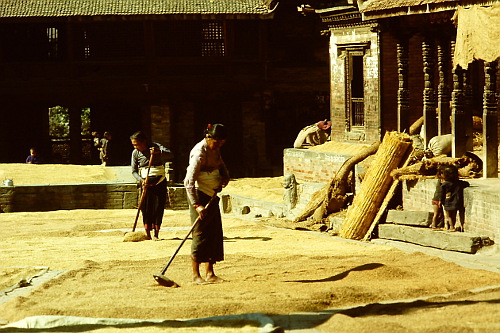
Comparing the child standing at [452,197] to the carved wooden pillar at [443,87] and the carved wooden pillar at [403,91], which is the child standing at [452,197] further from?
the carved wooden pillar at [403,91]

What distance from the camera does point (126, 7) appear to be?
30.0m

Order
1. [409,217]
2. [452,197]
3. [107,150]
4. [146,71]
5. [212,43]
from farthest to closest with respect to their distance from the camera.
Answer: [212,43], [146,71], [107,150], [409,217], [452,197]

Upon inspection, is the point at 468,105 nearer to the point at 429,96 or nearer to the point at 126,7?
the point at 429,96

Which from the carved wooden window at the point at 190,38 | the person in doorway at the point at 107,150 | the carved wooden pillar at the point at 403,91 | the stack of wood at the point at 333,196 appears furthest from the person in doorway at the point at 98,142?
the stack of wood at the point at 333,196

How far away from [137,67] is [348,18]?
9.27 metres

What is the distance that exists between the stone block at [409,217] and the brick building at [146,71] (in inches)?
643

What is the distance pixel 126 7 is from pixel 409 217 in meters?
17.9

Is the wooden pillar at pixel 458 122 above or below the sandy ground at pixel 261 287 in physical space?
above

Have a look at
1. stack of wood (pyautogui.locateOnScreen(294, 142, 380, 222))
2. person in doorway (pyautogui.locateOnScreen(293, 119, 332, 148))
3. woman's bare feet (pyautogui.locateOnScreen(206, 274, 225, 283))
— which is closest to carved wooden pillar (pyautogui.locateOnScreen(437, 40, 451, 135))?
stack of wood (pyautogui.locateOnScreen(294, 142, 380, 222))

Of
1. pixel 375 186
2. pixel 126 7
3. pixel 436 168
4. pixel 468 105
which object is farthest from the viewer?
pixel 126 7

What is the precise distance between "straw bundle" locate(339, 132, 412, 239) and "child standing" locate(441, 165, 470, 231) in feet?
5.59

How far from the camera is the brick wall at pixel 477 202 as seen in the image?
12641mm

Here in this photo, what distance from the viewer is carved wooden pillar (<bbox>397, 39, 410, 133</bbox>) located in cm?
1931

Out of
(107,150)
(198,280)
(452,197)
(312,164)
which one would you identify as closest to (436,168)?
(452,197)
